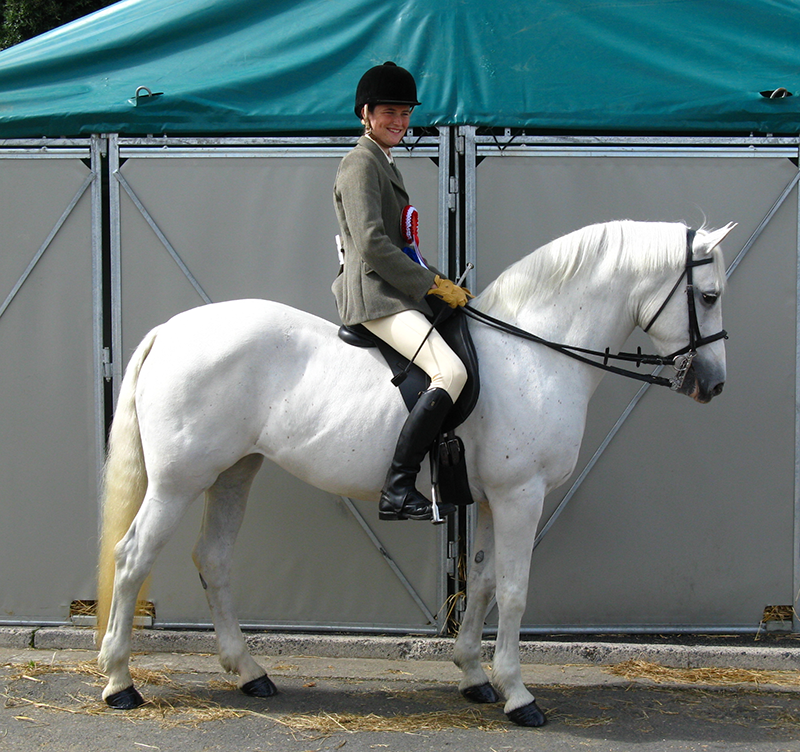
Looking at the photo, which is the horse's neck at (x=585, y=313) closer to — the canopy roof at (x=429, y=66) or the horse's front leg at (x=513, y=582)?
the horse's front leg at (x=513, y=582)

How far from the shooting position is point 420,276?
3525 mm

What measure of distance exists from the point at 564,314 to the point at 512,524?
1.00 metres

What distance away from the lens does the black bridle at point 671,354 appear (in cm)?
353

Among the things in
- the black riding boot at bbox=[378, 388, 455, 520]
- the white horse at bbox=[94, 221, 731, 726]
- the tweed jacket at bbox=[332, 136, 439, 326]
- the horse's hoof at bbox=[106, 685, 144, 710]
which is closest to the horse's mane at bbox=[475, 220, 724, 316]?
the white horse at bbox=[94, 221, 731, 726]

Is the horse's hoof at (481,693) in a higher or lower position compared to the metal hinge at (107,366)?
lower

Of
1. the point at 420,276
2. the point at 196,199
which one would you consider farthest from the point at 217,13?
the point at 420,276

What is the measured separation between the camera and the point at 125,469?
12.7ft

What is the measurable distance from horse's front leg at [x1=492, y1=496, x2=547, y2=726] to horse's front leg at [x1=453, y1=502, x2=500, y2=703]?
0.26 meters

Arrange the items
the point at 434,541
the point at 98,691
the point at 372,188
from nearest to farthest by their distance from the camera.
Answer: the point at 372,188 < the point at 98,691 < the point at 434,541

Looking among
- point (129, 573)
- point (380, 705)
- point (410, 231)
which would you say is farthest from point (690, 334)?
point (129, 573)

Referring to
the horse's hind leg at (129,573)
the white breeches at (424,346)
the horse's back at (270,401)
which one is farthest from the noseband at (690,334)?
the horse's hind leg at (129,573)

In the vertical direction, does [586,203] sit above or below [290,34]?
below

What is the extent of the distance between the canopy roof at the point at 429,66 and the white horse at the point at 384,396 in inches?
54.0

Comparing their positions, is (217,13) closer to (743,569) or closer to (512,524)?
(512,524)
